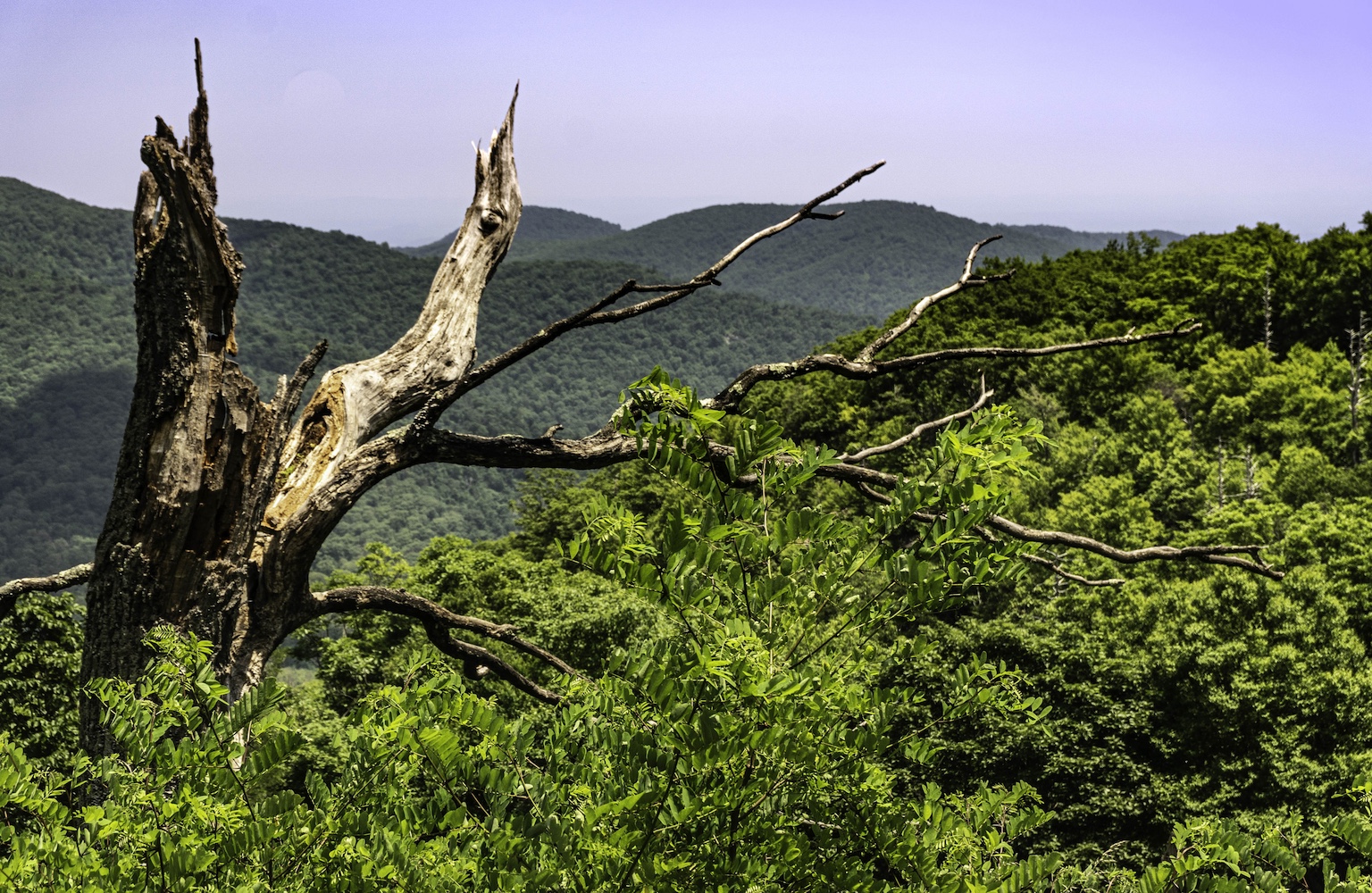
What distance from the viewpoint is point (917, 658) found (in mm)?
19859

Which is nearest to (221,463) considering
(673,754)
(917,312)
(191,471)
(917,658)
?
(191,471)

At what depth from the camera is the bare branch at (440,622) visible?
4.27m

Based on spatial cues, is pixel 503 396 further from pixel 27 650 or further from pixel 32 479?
A: pixel 27 650

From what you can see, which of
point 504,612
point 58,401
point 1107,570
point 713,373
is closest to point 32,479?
point 58,401

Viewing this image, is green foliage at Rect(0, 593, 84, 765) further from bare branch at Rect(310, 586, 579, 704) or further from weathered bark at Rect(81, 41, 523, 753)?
weathered bark at Rect(81, 41, 523, 753)

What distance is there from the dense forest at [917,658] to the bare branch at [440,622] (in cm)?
48

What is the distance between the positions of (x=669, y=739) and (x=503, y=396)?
187 metres

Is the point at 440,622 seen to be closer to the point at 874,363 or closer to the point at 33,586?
the point at 33,586

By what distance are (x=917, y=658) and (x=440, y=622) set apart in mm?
16533

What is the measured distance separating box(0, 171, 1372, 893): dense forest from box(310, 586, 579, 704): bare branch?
48 centimetres

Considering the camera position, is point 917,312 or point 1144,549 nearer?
point 1144,549

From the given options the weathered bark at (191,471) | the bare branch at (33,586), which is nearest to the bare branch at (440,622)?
the weathered bark at (191,471)

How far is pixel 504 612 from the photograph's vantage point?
1102 inches

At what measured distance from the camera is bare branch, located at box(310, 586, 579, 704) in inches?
168
